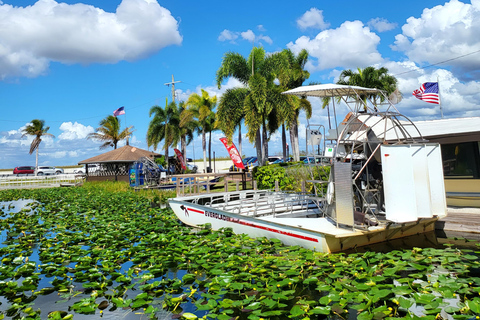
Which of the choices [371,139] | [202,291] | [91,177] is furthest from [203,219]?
[91,177]

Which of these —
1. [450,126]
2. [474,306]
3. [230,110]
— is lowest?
[474,306]

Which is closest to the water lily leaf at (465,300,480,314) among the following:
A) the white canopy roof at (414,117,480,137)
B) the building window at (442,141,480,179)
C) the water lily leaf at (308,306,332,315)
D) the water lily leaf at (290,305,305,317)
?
the water lily leaf at (308,306,332,315)

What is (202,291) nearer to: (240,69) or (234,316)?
(234,316)

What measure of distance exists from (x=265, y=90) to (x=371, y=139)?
13.6 m

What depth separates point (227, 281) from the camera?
20.0 feet

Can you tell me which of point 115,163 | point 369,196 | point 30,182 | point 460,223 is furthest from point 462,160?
point 30,182

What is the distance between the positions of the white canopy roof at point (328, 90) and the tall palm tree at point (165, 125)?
2763 centimetres

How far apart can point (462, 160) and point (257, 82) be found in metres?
13.1

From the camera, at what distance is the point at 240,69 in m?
24.9

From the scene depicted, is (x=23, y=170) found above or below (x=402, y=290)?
above

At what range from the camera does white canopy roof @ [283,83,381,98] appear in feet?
30.3

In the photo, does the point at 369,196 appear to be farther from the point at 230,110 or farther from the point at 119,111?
the point at 119,111

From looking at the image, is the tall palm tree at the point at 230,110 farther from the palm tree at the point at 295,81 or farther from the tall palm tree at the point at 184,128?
the tall palm tree at the point at 184,128

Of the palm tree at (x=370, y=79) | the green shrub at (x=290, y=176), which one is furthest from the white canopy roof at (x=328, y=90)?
the palm tree at (x=370, y=79)
